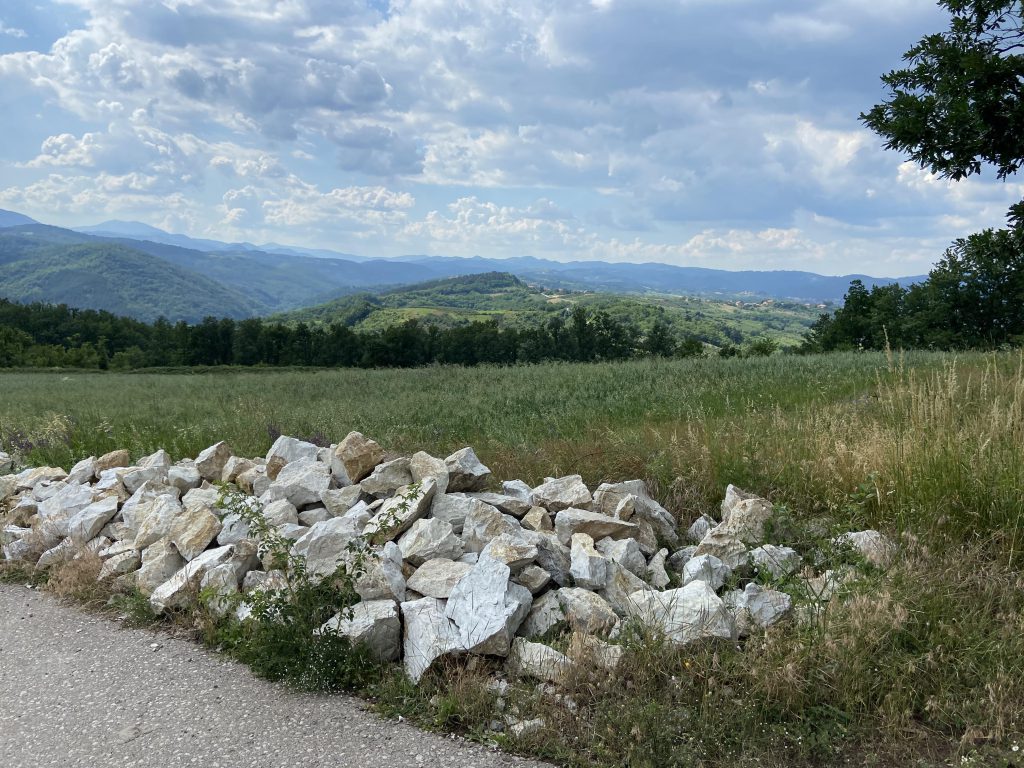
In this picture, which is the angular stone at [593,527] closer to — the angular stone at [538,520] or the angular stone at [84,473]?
the angular stone at [538,520]

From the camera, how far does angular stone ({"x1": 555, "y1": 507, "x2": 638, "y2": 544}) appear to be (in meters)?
5.47

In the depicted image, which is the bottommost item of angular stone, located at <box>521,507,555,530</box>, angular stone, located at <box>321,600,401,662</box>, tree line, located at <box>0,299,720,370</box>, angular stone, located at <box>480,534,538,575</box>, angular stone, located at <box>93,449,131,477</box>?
tree line, located at <box>0,299,720,370</box>

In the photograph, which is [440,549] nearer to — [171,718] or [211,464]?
[171,718]

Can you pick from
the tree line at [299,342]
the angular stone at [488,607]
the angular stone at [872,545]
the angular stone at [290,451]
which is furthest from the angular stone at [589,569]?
the tree line at [299,342]

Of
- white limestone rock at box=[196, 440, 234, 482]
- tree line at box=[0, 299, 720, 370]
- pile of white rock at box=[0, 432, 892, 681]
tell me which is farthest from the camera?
tree line at box=[0, 299, 720, 370]

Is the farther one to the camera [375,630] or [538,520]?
[538,520]

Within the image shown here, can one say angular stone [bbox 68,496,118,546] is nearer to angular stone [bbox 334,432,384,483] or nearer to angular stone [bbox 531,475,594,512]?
angular stone [bbox 334,432,384,483]

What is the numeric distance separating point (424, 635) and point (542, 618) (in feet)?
2.61

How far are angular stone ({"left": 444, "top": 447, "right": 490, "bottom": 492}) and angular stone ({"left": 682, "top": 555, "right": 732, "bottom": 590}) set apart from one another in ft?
6.98

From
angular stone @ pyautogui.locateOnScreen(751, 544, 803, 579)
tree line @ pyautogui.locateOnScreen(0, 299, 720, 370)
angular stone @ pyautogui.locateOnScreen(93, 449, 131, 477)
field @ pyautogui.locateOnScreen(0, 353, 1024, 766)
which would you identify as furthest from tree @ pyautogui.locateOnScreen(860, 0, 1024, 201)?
tree line @ pyautogui.locateOnScreen(0, 299, 720, 370)

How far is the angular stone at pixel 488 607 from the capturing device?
4.10 m

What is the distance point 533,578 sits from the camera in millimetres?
4672

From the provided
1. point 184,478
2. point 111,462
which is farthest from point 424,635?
point 111,462

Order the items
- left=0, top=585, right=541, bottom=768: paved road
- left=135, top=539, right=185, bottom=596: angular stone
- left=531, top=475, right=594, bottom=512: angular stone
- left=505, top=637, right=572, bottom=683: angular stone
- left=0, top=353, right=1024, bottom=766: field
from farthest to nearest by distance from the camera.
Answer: left=531, top=475, right=594, bottom=512: angular stone < left=135, top=539, right=185, bottom=596: angular stone < left=505, top=637, right=572, bottom=683: angular stone < left=0, top=585, right=541, bottom=768: paved road < left=0, top=353, right=1024, bottom=766: field
